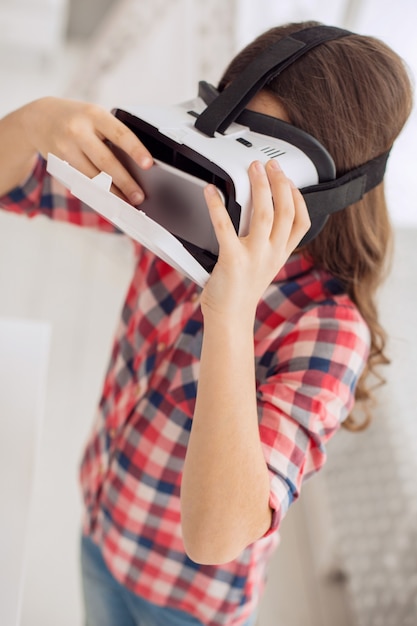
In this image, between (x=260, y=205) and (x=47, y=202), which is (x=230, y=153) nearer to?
(x=260, y=205)

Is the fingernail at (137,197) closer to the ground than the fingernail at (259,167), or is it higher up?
closer to the ground

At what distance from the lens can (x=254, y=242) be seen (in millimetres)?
576

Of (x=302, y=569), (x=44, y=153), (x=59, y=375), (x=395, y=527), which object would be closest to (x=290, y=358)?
(x=44, y=153)

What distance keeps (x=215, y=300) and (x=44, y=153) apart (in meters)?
0.31

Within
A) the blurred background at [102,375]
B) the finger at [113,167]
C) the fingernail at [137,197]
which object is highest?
the finger at [113,167]

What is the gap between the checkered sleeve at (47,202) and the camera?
0.86m

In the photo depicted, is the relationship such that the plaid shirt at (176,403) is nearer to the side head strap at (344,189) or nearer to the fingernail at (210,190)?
the side head strap at (344,189)

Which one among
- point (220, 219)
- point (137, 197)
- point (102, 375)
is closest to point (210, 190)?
point (220, 219)

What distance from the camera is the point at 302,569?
1603mm

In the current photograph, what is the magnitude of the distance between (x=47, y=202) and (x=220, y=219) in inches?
15.7

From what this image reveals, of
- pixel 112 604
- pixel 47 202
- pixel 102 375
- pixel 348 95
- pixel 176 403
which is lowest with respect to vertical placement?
pixel 102 375

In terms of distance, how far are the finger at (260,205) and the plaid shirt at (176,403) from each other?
0.18 metres

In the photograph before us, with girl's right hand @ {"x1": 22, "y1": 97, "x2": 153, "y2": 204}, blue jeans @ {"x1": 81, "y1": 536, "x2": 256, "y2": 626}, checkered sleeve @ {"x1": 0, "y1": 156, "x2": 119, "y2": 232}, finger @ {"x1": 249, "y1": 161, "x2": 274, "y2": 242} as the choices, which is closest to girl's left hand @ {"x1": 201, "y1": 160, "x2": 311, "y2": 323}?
finger @ {"x1": 249, "y1": 161, "x2": 274, "y2": 242}

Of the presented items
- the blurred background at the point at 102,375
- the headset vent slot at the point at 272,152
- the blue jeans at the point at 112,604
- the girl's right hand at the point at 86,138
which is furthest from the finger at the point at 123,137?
the blue jeans at the point at 112,604
